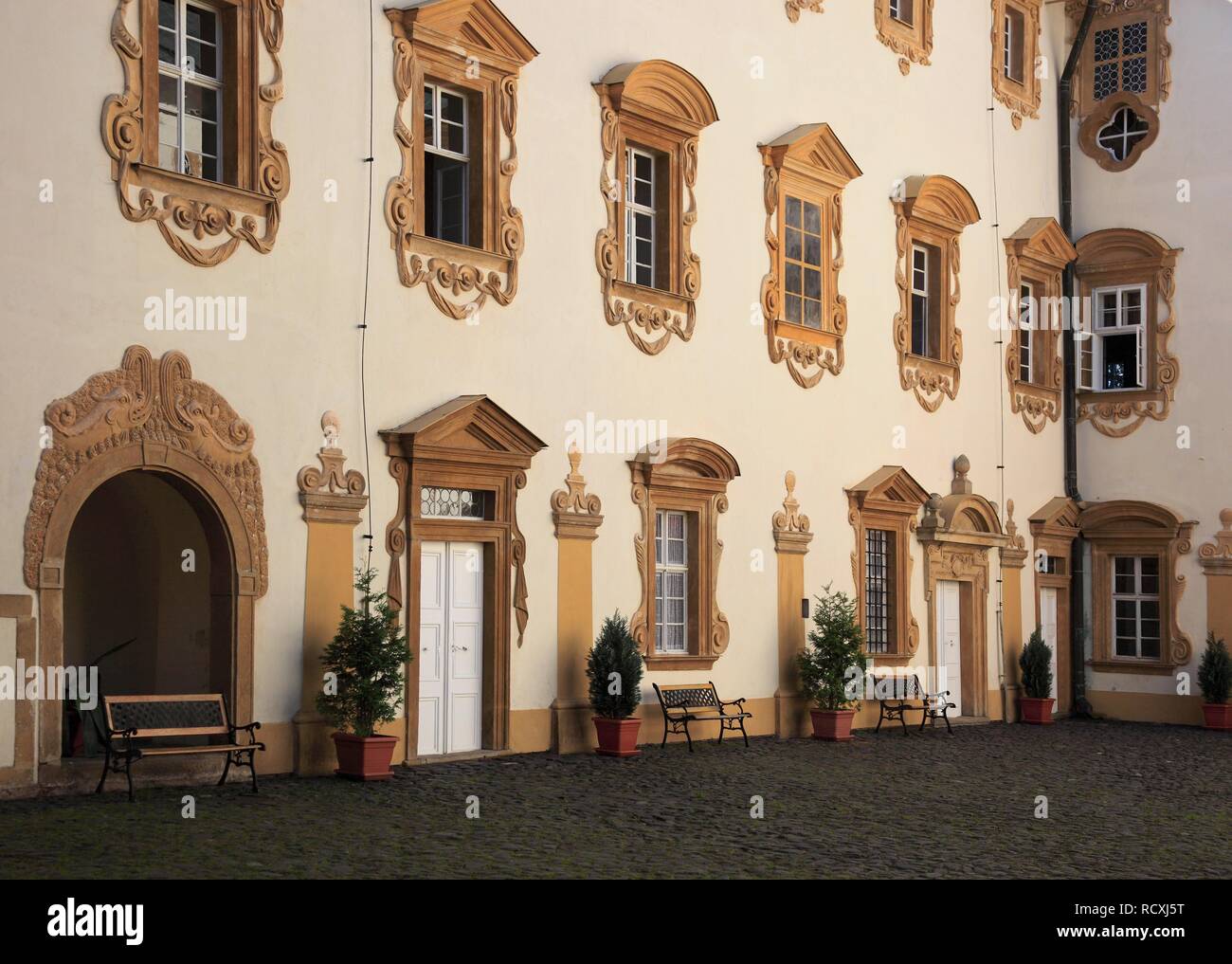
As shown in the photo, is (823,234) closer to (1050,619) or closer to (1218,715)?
(1050,619)

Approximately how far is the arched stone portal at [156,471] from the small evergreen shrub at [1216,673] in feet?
48.6

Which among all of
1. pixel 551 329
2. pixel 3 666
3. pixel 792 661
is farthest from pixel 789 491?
pixel 3 666

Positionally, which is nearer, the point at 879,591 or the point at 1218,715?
the point at 879,591

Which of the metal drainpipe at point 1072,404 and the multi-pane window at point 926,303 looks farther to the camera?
the metal drainpipe at point 1072,404

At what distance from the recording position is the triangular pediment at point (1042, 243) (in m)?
23.2

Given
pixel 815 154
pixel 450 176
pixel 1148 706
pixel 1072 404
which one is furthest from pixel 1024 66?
pixel 450 176

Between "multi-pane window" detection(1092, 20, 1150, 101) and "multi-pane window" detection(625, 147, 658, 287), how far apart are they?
1048cm

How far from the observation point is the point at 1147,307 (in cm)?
2395

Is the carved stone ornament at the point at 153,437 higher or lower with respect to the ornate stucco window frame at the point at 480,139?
lower

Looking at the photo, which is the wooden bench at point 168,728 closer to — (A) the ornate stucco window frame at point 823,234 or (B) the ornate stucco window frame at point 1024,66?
(A) the ornate stucco window frame at point 823,234

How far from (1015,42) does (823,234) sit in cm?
689

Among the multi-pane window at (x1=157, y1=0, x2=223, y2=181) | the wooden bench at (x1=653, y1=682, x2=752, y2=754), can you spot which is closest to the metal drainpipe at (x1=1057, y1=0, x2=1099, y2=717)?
the wooden bench at (x1=653, y1=682, x2=752, y2=754)

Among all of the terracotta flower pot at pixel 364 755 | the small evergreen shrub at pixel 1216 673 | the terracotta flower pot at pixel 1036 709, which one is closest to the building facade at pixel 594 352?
the terracotta flower pot at pixel 364 755

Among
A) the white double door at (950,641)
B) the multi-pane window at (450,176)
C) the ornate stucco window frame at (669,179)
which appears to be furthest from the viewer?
the white double door at (950,641)
